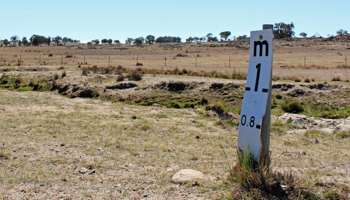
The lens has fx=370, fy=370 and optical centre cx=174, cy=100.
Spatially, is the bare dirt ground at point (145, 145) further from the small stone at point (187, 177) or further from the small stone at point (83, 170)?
the small stone at point (187, 177)

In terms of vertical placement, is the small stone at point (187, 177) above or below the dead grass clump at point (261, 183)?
below

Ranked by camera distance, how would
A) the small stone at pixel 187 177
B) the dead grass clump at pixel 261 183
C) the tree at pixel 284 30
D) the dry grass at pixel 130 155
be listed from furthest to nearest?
the tree at pixel 284 30 → the small stone at pixel 187 177 → the dry grass at pixel 130 155 → the dead grass clump at pixel 261 183

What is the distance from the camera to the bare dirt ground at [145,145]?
6168 millimetres

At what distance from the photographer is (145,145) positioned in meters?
9.92

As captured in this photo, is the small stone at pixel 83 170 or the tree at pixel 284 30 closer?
the small stone at pixel 83 170

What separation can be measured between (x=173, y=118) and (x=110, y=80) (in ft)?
37.1

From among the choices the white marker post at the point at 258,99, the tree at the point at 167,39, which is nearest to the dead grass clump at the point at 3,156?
the white marker post at the point at 258,99

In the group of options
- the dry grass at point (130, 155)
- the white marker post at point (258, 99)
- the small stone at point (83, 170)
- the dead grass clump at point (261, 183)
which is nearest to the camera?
the dead grass clump at point (261, 183)

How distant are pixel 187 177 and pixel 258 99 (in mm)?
1959

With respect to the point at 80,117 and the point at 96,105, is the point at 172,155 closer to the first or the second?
the point at 80,117

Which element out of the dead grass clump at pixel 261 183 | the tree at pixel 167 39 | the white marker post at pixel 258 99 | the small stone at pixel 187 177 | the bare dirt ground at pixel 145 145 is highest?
the tree at pixel 167 39

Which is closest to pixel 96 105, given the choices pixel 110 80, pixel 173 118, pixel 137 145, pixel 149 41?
pixel 173 118

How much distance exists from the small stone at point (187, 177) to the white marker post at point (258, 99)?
1.12 meters

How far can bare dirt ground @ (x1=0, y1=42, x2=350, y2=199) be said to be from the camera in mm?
6168
